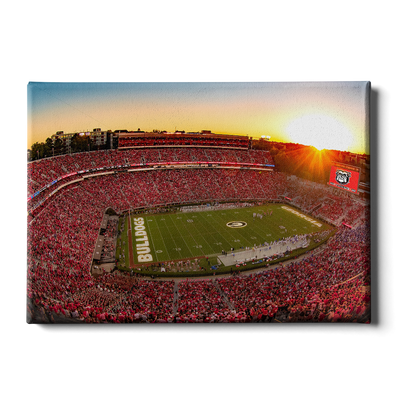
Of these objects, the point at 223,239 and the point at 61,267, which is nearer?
the point at 61,267

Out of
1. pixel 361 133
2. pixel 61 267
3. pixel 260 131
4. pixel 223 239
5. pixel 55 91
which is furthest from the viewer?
pixel 223 239

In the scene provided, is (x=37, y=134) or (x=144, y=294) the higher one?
(x=37, y=134)

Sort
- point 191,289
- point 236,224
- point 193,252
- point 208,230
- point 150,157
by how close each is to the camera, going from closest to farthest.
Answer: point 191,289 → point 193,252 → point 208,230 → point 236,224 → point 150,157

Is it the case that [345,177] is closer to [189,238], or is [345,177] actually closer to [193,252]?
[193,252]

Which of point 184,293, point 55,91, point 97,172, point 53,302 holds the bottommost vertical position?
point 184,293

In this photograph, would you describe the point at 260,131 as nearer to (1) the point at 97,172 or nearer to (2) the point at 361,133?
(2) the point at 361,133

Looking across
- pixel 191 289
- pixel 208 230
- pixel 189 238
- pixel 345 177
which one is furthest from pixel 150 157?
pixel 345 177

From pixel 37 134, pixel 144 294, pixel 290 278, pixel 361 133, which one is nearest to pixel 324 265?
pixel 290 278
